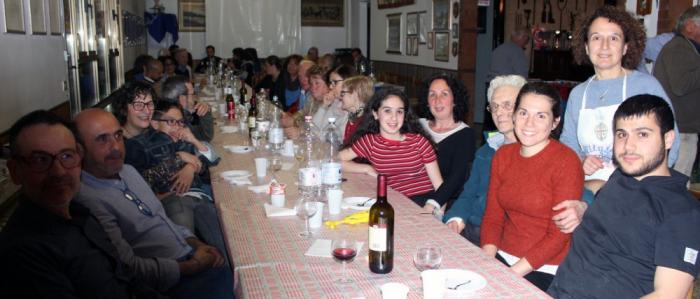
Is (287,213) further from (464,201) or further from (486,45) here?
(486,45)

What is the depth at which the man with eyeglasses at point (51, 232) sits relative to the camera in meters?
1.49

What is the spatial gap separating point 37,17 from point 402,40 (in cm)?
732

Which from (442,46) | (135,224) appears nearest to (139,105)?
(135,224)

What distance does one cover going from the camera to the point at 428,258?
6.08ft

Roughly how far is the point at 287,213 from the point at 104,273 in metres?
0.92

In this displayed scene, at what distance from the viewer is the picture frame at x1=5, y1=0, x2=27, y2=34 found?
4.16 metres

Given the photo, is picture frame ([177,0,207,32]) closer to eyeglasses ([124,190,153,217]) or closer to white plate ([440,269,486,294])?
eyeglasses ([124,190,153,217])

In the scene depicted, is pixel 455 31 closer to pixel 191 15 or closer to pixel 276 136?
pixel 276 136

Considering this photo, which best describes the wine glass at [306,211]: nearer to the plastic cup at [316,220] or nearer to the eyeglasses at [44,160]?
the plastic cup at [316,220]

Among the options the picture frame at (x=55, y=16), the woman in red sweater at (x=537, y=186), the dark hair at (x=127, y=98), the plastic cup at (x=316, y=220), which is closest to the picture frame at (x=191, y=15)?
the picture frame at (x=55, y=16)

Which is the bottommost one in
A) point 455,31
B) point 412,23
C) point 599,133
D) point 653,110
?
point 599,133

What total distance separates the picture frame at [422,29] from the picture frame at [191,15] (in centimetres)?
650

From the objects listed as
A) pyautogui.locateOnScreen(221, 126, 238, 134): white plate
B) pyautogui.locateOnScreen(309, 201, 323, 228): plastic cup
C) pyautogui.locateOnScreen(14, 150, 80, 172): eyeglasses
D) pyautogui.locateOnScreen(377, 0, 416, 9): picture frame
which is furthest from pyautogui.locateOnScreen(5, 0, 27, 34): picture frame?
pyautogui.locateOnScreen(377, 0, 416, 9): picture frame

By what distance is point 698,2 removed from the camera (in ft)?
16.5
